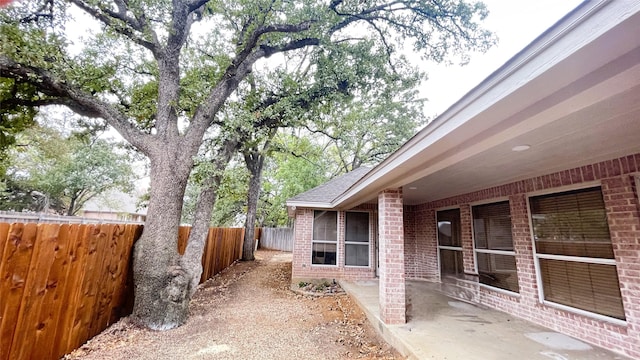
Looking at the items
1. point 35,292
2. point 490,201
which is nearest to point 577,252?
point 490,201

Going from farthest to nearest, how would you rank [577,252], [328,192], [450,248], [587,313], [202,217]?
[328,192]
[450,248]
[202,217]
[577,252]
[587,313]

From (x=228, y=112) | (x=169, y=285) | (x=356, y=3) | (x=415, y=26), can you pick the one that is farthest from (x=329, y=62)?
(x=169, y=285)

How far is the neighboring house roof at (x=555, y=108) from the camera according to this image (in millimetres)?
1267

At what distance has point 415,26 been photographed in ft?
23.2

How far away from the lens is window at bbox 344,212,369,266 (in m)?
8.46

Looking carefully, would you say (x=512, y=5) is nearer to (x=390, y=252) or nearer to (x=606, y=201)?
(x=606, y=201)

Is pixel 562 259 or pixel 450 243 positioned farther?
pixel 450 243

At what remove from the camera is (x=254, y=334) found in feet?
14.9

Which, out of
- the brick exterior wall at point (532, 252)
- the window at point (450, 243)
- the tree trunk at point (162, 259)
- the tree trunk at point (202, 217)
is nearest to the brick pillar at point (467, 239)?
the brick exterior wall at point (532, 252)

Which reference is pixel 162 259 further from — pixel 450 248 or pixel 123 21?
pixel 450 248

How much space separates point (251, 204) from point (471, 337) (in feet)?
41.1

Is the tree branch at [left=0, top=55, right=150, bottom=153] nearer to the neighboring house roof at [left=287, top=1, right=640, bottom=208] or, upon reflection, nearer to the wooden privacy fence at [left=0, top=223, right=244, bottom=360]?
the wooden privacy fence at [left=0, top=223, right=244, bottom=360]

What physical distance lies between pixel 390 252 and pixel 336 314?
2.18 m

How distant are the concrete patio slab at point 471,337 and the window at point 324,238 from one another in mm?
3150
